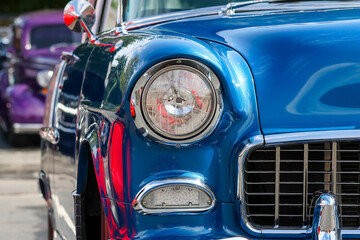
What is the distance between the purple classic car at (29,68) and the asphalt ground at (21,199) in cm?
51

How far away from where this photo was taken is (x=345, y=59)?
288 cm

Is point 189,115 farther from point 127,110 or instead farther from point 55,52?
point 55,52

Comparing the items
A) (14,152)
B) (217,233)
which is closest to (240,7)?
(217,233)

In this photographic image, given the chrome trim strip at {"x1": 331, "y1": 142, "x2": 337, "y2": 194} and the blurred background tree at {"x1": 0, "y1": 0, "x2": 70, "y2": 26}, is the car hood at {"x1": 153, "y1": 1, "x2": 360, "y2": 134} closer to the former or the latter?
the chrome trim strip at {"x1": 331, "y1": 142, "x2": 337, "y2": 194}

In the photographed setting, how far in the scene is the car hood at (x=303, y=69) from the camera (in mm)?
2814

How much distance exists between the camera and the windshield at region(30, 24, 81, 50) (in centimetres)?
1133

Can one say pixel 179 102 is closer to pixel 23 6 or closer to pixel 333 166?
pixel 333 166

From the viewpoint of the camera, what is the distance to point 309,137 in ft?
9.05

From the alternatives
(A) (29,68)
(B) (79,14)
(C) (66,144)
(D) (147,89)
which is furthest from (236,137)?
(A) (29,68)

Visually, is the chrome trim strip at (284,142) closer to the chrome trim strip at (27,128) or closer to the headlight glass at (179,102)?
the headlight glass at (179,102)

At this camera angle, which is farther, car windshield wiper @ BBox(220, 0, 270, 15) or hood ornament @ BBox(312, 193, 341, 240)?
car windshield wiper @ BBox(220, 0, 270, 15)

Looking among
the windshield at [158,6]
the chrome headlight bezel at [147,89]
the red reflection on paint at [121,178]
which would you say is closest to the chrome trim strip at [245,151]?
the chrome headlight bezel at [147,89]

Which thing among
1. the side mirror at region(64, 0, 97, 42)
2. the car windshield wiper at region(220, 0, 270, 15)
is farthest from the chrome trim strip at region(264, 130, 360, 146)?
the side mirror at region(64, 0, 97, 42)

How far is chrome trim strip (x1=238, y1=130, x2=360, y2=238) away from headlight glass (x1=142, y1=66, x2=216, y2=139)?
16cm
